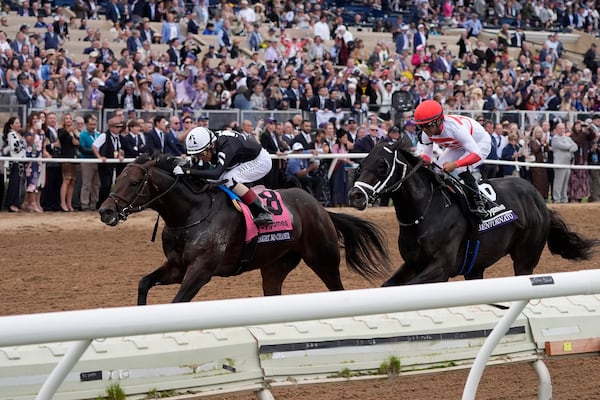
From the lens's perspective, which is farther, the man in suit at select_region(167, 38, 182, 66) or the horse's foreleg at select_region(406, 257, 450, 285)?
the man in suit at select_region(167, 38, 182, 66)

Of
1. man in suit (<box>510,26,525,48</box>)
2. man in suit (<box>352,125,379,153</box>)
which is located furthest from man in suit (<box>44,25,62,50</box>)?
man in suit (<box>510,26,525,48</box>)

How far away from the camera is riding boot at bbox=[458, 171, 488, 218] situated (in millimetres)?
7329

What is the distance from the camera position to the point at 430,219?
713cm

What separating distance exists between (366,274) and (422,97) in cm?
1138

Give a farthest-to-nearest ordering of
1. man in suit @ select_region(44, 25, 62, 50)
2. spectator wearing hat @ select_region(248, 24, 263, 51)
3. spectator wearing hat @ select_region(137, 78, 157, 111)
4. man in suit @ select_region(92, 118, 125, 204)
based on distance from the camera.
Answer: spectator wearing hat @ select_region(248, 24, 263, 51) < man in suit @ select_region(44, 25, 62, 50) < spectator wearing hat @ select_region(137, 78, 157, 111) < man in suit @ select_region(92, 118, 125, 204)

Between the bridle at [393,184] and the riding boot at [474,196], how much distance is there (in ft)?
1.11

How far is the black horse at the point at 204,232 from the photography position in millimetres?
7141

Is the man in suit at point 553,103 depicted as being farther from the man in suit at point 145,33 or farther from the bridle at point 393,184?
the bridle at point 393,184

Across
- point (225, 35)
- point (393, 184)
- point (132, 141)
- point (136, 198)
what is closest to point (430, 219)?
point (393, 184)

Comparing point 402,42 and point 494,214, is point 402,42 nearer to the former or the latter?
point 402,42

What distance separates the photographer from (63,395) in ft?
11.3

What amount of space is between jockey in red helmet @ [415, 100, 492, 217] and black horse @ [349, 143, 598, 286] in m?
0.14

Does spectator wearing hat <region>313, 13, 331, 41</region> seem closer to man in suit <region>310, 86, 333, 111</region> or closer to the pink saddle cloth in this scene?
man in suit <region>310, 86, 333, 111</region>

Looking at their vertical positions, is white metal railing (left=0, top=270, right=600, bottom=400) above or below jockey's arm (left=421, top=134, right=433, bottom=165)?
above
